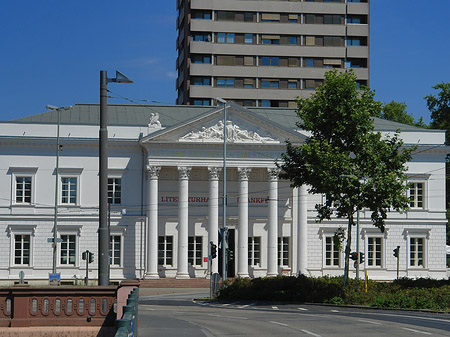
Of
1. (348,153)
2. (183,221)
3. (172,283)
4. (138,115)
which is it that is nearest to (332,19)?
(138,115)

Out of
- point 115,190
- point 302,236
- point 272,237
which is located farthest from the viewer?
point 115,190

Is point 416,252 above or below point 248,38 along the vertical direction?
below

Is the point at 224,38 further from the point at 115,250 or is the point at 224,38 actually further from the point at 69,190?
the point at 115,250

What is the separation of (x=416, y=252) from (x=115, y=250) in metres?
24.1

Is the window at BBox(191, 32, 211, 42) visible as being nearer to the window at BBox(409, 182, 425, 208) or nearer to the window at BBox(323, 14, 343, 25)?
the window at BBox(323, 14, 343, 25)

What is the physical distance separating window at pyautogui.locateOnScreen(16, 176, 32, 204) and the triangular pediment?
9465 millimetres

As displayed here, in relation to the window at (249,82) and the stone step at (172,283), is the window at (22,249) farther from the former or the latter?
the window at (249,82)

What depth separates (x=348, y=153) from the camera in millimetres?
40625

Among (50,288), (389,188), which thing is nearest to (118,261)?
(389,188)

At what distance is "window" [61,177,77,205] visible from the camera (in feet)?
206

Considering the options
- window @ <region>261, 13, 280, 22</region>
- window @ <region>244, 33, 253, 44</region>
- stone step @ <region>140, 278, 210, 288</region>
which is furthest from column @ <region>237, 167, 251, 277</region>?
window @ <region>261, 13, 280, 22</region>

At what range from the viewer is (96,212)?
63.3 meters

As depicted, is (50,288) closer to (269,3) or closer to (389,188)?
(389,188)

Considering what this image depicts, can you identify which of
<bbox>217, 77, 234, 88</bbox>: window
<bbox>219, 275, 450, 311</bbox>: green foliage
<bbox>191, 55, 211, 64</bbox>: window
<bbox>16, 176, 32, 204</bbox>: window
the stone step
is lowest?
the stone step
